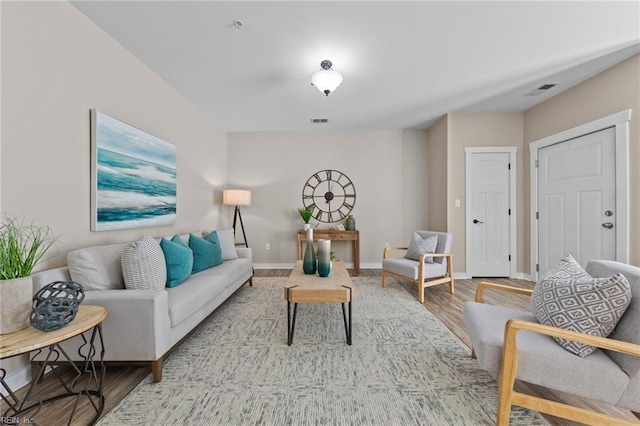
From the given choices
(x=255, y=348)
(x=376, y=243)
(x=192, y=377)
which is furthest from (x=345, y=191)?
(x=192, y=377)

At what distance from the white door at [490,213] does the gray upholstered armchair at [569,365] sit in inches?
110

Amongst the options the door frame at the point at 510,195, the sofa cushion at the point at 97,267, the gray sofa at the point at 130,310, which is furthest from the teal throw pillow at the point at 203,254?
the door frame at the point at 510,195

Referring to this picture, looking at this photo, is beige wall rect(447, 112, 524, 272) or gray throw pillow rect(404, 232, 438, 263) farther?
beige wall rect(447, 112, 524, 272)

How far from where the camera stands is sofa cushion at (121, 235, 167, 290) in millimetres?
1830

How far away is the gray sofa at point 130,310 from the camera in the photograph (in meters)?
1.55

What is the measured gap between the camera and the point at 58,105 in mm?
1799

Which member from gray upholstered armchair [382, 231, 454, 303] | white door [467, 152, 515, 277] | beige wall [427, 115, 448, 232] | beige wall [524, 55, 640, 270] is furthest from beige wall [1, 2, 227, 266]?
beige wall [524, 55, 640, 270]

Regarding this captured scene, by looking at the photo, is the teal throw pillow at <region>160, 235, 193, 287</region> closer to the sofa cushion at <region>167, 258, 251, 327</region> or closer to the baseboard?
the sofa cushion at <region>167, 258, 251, 327</region>

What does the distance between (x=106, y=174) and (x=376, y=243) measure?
3.93 meters

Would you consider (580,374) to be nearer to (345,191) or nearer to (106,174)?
(106,174)

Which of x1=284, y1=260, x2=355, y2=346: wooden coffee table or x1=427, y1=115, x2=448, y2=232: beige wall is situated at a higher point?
x1=427, y1=115, x2=448, y2=232: beige wall

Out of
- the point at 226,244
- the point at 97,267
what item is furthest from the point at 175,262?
the point at 226,244

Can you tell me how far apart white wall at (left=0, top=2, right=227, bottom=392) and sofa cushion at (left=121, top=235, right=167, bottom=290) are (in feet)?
1.47

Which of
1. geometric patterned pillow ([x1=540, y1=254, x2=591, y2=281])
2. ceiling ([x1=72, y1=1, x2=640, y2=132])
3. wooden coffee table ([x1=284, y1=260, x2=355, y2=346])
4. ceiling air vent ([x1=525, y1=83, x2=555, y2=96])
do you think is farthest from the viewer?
ceiling air vent ([x1=525, y1=83, x2=555, y2=96])
